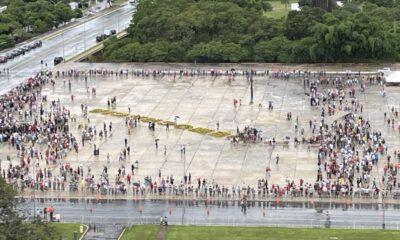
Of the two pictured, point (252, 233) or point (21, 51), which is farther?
point (21, 51)

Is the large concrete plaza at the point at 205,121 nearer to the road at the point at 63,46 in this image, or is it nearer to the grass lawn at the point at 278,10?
the road at the point at 63,46

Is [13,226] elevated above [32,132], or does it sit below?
below

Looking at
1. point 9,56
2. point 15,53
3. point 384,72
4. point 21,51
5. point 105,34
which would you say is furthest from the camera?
point 105,34

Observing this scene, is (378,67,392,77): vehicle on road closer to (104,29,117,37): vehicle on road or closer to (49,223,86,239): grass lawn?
(104,29,117,37): vehicle on road

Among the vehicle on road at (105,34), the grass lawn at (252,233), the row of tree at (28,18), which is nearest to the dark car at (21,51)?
the row of tree at (28,18)

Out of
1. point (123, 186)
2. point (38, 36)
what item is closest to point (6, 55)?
point (38, 36)

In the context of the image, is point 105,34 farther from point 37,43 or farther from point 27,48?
point 27,48

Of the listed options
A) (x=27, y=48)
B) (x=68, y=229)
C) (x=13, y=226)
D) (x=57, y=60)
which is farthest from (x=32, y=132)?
(x=27, y=48)

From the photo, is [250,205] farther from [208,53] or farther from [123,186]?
[208,53]
